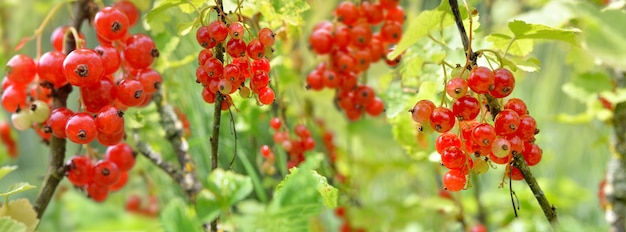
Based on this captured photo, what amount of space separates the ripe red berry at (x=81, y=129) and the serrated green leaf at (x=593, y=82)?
655mm

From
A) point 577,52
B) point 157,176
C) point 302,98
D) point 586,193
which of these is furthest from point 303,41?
point 586,193

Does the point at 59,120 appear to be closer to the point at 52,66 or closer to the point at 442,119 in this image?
the point at 52,66

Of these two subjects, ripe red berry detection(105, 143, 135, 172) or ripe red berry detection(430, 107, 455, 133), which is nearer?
ripe red berry detection(430, 107, 455, 133)

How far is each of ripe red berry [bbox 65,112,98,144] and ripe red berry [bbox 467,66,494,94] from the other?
330 mm

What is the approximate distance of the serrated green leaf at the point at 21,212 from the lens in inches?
24.0

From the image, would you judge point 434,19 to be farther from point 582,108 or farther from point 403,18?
point 582,108

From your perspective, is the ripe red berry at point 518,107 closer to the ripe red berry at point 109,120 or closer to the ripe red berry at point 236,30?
the ripe red berry at point 236,30

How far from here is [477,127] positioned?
506 millimetres

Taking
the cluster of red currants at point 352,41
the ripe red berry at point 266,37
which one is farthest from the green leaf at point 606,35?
the cluster of red currants at point 352,41

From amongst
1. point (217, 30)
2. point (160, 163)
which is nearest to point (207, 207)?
point (217, 30)

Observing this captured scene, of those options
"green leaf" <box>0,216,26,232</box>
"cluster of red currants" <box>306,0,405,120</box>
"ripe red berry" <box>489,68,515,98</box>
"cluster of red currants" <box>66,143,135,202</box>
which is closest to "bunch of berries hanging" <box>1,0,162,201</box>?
"cluster of red currants" <box>66,143,135,202</box>

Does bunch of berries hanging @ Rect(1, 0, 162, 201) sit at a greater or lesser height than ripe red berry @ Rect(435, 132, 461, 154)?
greater

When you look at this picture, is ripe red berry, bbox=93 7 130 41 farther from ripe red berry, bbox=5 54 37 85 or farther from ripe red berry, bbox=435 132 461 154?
ripe red berry, bbox=435 132 461 154

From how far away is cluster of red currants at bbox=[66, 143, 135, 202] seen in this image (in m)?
0.70
